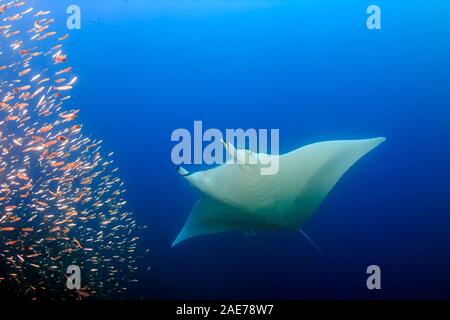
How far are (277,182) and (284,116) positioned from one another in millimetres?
9795

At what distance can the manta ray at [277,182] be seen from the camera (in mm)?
3383

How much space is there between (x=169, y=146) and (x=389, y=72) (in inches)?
345

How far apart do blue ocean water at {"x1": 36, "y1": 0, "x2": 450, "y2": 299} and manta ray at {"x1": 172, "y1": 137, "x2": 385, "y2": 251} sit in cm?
667

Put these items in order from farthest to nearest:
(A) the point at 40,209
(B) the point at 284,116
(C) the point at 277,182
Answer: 1. (B) the point at 284,116
2. (A) the point at 40,209
3. (C) the point at 277,182

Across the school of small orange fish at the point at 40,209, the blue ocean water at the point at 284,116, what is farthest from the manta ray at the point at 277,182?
the blue ocean water at the point at 284,116

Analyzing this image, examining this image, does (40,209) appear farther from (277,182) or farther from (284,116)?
(284,116)

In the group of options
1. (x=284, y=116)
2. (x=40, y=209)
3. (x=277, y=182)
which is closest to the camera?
(x=277, y=182)

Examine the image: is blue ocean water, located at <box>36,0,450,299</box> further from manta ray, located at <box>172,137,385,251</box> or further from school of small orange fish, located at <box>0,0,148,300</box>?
manta ray, located at <box>172,137,385,251</box>

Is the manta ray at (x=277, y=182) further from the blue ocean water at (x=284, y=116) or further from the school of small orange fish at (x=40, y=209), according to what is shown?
the blue ocean water at (x=284, y=116)

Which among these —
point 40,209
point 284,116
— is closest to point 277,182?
point 40,209

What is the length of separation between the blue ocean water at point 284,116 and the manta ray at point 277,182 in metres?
6.67

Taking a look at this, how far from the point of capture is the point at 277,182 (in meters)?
3.52
